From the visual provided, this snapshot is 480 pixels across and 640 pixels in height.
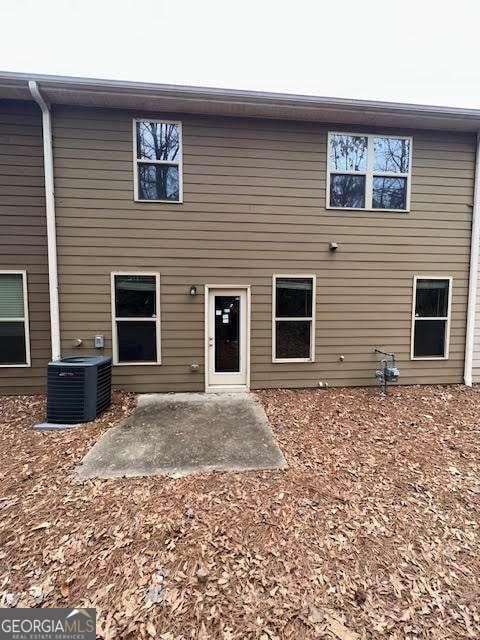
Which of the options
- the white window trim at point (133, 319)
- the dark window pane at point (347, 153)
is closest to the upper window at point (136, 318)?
the white window trim at point (133, 319)

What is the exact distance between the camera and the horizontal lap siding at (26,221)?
495 centimetres

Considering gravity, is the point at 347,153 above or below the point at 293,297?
above

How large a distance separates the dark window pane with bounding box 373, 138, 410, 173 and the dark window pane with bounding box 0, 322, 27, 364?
6.74 m

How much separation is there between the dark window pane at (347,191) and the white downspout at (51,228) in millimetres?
4636

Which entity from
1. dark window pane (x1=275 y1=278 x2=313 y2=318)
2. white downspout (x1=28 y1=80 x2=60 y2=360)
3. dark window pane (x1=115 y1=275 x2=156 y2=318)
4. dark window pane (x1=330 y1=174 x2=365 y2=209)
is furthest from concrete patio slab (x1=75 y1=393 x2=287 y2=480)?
dark window pane (x1=330 y1=174 x2=365 y2=209)

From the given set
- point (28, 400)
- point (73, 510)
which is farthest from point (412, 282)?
point (28, 400)

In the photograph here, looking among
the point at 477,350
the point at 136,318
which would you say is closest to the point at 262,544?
the point at 136,318

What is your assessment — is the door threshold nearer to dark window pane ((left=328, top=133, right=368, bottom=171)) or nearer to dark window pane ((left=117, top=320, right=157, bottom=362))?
dark window pane ((left=117, top=320, right=157, bottom=362))

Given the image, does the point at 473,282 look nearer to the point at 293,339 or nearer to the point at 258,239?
the point at 293,339

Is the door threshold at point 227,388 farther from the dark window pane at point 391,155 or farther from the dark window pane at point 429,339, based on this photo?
the dark window pane at point 391,155

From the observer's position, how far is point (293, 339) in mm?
5672

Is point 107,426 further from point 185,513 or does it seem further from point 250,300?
point 250,300

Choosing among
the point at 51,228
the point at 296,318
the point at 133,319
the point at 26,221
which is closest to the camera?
the point at 51,228

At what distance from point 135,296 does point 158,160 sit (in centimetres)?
229
